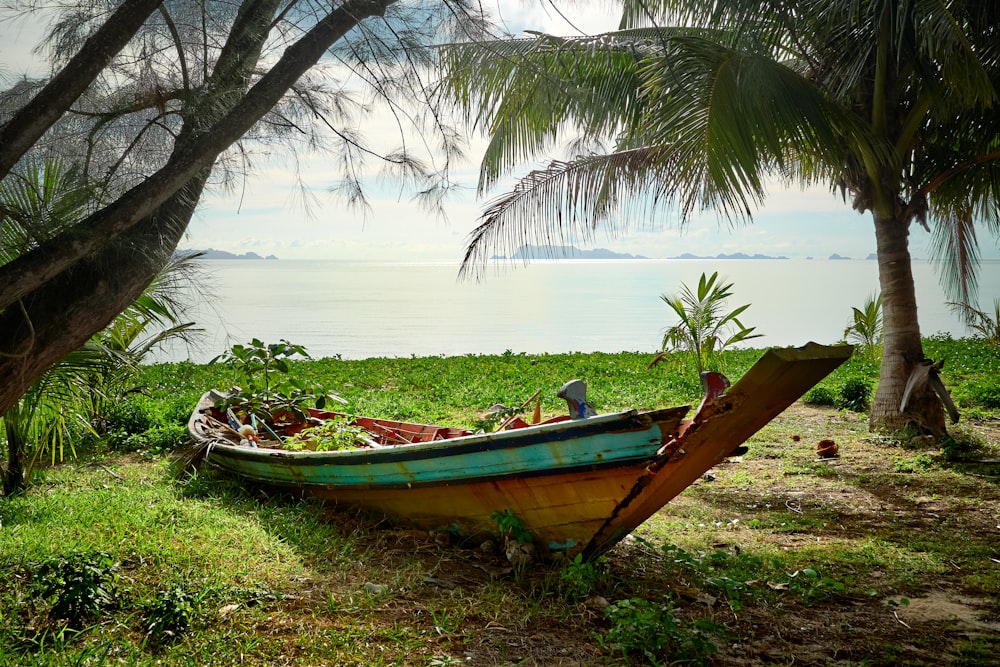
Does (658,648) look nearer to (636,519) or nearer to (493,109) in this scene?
(636,519)

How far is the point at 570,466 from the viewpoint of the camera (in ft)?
11.9

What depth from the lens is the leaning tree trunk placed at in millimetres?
6957

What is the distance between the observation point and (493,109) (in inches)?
285

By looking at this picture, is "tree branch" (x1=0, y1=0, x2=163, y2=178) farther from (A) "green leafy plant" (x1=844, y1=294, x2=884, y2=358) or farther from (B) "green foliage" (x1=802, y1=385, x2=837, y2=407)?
(A) "green leafy plant" (x1=844, y1=294, x2=884, y2=358)

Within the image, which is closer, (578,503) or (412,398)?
(578,503)

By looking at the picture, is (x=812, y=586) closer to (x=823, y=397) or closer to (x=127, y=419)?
(x=823, y=397)

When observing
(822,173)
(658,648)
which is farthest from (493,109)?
(658,648)

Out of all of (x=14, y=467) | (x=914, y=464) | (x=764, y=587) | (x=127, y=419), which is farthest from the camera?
(x=127, y=419)

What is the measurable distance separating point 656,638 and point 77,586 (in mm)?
2347

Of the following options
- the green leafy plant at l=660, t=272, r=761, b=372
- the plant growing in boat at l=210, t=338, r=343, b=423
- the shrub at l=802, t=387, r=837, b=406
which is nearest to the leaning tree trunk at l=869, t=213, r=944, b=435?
the green leafy plant at l=660, t=272, r=761, b=372

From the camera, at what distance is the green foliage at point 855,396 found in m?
8.73

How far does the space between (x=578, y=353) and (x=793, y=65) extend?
6.91 m

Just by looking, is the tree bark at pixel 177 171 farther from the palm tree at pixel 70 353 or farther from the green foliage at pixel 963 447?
the green foliage at pixel 963 447

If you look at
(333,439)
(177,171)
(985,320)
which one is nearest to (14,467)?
(333,439)
